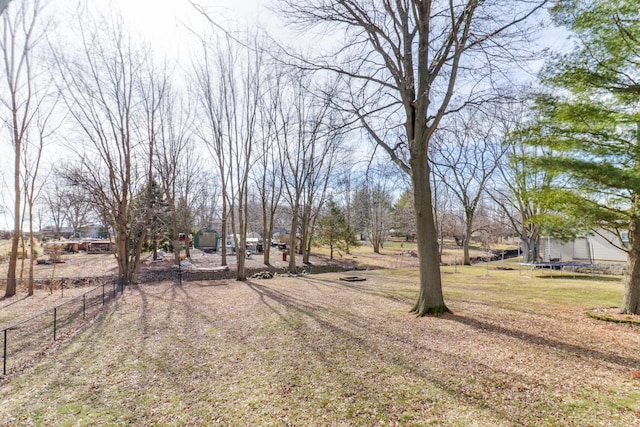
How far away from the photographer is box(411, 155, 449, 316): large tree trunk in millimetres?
7184

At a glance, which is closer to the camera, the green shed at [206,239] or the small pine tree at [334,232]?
the small pine tree at [334,232]

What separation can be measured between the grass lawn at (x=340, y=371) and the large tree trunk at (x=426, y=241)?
0.43 metres

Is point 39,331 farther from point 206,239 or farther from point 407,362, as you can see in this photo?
point 206,239

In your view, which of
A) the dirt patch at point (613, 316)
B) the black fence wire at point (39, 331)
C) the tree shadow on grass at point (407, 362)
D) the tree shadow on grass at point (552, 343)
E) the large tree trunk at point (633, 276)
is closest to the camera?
the tree shadow on grass at point (407, 362)

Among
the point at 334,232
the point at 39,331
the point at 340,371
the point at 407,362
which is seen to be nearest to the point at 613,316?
the point at 407,362

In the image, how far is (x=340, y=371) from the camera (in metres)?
4.41

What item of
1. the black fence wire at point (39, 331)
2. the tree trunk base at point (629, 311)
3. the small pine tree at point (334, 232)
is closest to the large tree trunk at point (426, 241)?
the tree trunk base at point (629, 311)

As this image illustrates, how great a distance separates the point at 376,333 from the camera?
6.00 m

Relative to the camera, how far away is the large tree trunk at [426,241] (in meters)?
7.18

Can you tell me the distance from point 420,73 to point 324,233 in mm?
19589

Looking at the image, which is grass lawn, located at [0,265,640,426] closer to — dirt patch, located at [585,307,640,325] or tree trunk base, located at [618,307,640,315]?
dirt patch, located at [585,307,640,325]

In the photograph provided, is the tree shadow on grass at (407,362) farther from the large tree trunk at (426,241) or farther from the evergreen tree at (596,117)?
the evergreen tree at (596,117)

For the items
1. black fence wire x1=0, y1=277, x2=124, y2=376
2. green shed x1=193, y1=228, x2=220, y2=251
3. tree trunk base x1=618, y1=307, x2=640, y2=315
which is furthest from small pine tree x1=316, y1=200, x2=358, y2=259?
tree trunk base x1=618, y1=307, x2=640, y2=315

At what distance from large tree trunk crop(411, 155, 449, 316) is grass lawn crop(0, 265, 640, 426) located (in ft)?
1.42
